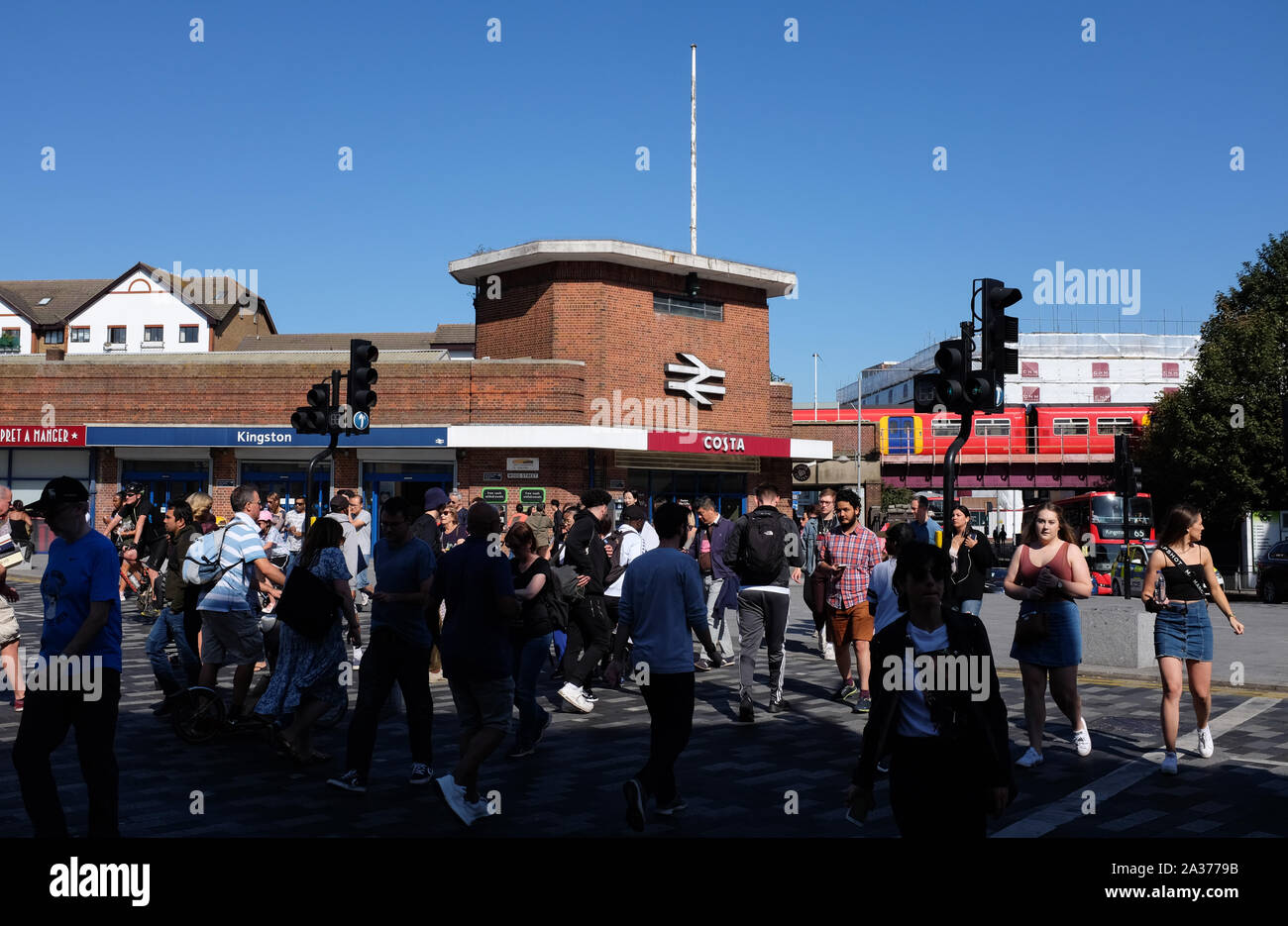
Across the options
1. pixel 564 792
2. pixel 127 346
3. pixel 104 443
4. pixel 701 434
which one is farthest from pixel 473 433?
pixel 127 346

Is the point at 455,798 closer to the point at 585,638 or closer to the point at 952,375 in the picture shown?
the point at 585,638

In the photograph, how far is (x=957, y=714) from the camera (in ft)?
12.0

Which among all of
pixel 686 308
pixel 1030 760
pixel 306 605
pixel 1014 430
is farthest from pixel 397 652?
pixel 1014 430

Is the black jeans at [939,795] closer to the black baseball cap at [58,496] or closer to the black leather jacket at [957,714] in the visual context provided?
the black leather jacket at [957,714]

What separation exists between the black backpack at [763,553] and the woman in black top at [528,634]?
5.90 feet

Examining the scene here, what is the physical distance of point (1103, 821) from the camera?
566 centimetres

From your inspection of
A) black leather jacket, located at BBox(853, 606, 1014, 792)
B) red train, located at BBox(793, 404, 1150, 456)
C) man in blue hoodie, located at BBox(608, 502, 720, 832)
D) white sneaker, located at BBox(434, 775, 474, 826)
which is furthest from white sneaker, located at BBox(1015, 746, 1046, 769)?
red train, located at BBox(793, 404, 1150, 456)

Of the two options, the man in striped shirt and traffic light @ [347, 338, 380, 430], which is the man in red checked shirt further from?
traffic light @ [347, 338, 380, 430]

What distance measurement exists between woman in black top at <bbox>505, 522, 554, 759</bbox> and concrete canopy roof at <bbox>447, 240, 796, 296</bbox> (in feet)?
71.9

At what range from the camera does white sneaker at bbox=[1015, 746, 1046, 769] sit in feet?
22.7

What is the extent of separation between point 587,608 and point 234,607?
3.04 metres

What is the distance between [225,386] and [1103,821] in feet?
89.9

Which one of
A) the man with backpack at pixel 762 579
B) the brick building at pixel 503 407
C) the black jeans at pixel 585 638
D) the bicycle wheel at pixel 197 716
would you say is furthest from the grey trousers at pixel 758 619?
the brick building at pixel 503 407

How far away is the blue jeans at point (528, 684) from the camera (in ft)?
24.2
